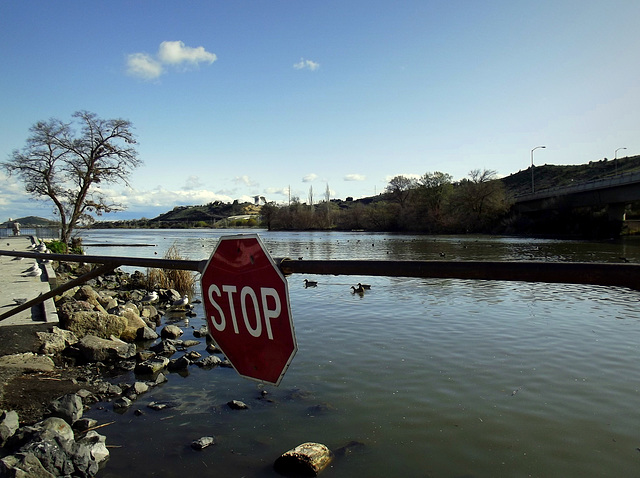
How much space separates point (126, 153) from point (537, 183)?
400 ft

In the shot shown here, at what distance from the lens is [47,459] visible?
411 cm

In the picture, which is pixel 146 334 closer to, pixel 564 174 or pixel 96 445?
Answer: pixel 96 445

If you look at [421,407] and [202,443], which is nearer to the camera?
[202,443]

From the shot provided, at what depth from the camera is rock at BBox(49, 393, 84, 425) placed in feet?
18.0

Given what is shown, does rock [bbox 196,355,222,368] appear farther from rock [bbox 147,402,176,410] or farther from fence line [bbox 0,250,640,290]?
fence line [bbox 0,250,640,290]

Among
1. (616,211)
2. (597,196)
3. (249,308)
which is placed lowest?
(249,308)

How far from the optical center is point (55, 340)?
8.16 meters

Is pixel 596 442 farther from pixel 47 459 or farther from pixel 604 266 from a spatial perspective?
pixel 47 459

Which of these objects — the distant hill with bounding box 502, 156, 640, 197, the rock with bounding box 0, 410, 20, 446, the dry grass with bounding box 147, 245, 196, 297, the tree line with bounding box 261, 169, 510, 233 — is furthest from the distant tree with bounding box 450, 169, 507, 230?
the rock with bounding box 0, 410, 20, 446

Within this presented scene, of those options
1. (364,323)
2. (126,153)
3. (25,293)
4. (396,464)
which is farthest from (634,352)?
(126,153)

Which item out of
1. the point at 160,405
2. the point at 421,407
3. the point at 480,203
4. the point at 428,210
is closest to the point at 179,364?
the point at 160,405

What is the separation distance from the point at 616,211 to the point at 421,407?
55992 mm

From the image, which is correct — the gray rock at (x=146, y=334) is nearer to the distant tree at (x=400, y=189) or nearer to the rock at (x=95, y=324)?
the rock at (x=95, y=324)

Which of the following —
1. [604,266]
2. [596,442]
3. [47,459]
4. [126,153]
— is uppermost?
[126,153]
